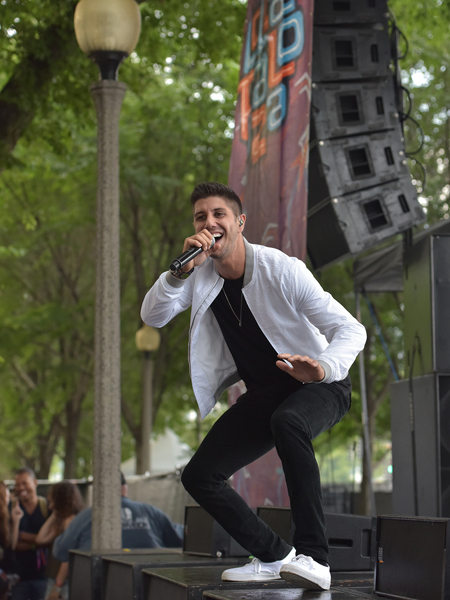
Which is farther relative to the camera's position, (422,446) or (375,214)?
(375,214)

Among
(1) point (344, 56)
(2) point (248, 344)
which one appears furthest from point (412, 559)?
(1) point (344, 56)

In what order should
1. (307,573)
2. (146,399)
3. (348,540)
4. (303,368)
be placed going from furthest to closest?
(146,399), (348,540), (303,368), (307,573)

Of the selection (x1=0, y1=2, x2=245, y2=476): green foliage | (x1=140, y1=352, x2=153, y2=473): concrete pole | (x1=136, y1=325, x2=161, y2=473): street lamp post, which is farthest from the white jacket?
(x1=140, y1=352, x2=153, y2=473): concrete pole

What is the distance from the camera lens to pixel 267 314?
352cm

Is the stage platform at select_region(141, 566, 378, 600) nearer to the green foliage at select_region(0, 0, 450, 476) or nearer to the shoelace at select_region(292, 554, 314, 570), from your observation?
the shoelace at select_region(292, 554, 314, 570)

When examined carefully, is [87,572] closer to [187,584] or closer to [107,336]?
[187,584]

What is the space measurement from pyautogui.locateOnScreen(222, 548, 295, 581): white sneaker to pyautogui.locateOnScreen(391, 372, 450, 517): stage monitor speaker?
2.08 metres

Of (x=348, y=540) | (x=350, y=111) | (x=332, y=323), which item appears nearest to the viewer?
(x=332, y=323)

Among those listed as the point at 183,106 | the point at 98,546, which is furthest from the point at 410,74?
the point at 98,546

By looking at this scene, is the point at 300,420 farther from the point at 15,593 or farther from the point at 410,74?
the point at 410,74

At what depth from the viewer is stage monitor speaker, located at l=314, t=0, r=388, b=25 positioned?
22.3 ft

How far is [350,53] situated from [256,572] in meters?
4.92

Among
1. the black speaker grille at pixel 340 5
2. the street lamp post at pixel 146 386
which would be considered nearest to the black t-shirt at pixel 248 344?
the black speaker grille at pixel 340 5

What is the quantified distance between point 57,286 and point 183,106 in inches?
224
